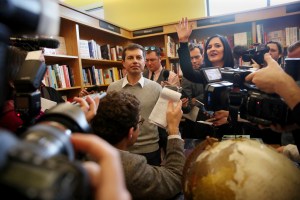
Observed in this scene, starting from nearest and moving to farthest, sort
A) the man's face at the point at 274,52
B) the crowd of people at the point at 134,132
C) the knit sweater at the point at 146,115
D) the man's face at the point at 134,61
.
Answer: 1. the crowd of people at the point at 134,132
2. the knit sweater at the point at 146,115
3. the man's face at the point at 134,61
4. the man's face at the point at 274,52

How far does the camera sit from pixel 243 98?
3.70 feet

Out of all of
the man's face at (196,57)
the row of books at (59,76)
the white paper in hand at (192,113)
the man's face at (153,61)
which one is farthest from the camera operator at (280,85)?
the row of books at (59,76)

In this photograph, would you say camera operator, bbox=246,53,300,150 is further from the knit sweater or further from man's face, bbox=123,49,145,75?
man's face, bbox=123,49,145,75

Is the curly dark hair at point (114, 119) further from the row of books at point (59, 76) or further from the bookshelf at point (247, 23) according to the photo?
the bookshelf at point (247, 23)

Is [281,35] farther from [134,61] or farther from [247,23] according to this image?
[134,61]

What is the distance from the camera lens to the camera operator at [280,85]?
0.87m

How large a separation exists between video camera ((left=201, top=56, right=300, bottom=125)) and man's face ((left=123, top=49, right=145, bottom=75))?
119 cm

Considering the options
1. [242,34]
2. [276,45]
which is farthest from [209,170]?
[242,34]

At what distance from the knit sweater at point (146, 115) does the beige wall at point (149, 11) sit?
2.85 metres

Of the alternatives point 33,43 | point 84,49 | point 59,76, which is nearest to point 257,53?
point 33,43

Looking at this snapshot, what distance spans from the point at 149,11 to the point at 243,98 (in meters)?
4.74

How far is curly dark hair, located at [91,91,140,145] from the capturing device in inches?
45.7

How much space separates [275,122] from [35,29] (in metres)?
0.92

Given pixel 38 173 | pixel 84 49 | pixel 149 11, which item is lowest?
pixel 38 173
